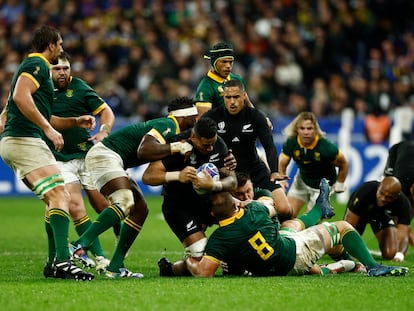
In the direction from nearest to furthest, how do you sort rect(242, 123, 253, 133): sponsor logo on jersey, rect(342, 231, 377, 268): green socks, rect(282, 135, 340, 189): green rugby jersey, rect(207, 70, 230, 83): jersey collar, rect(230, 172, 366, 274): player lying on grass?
1. rect(342, 231, 377, 268): green socks
2. rect(230, 172, 366, 274): player lying on grass
3. rect(242, 123, 253, 133): sponsor logo on jersey
4. rect(207, 70, 230, 83): jersey collar
5. rect(282, 135, 340, 189): green rugby jersey

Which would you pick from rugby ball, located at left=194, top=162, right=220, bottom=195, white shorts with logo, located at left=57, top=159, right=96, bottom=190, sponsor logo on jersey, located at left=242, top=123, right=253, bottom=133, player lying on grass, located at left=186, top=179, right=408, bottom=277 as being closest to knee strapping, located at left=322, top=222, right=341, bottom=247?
player lying on grass, located at left=186, top=179, right=408, bottom=277

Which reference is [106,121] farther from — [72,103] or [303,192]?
[303,192]

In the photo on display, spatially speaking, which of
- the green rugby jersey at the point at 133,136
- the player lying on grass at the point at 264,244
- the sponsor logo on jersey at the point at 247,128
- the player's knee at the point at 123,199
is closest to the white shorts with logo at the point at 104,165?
the green rugby jersey at the point at 133,136

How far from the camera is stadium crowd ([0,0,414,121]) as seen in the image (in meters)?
22.6

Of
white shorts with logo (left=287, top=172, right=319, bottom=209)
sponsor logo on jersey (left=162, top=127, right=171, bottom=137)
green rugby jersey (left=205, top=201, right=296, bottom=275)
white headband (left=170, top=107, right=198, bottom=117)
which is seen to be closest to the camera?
green rugby jersey (left=205, top=201, right=296, bottom=275)

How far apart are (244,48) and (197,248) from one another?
48.3ft

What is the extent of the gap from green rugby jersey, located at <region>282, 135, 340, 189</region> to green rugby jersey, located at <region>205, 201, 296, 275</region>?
3.84 m

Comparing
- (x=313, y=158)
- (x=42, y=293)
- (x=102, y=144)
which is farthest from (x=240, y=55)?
(x=42, y=293)

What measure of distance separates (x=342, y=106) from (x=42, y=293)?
1521 cm

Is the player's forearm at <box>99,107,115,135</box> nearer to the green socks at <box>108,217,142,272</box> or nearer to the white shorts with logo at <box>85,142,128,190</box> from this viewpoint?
the white shorts with logo at <box>85,142,128,190</box>

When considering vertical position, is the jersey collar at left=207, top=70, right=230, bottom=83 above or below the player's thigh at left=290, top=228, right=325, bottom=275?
above

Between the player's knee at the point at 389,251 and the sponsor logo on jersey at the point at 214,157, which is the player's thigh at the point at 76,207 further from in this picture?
the player's knee at the point at 389,251

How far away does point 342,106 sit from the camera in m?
22.4

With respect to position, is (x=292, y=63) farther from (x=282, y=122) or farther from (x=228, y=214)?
(x=228, y=214)
